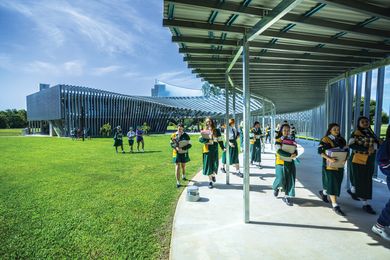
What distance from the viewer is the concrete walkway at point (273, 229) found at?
338 cm

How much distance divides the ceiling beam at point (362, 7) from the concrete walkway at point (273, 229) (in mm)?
3007

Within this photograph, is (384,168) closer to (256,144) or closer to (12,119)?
(256,144)

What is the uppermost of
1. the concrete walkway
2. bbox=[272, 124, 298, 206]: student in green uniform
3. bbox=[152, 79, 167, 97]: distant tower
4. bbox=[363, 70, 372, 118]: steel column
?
bbox=[152, 79, 167, 97]: distant tower

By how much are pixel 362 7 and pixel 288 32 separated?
3.99ft

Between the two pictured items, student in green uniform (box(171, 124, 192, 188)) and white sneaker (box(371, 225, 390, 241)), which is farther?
student in green uniform (box(171, 124, 192, 188))

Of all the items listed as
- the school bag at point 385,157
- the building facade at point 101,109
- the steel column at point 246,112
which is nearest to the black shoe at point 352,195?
the school bag at point 385,157

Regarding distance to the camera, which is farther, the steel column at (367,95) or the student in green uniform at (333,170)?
the steel column at (367,95)

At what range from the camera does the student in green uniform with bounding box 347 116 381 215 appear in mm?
4891

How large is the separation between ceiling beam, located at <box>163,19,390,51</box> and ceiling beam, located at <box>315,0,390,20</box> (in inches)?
43.1

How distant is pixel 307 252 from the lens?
3.37 metres

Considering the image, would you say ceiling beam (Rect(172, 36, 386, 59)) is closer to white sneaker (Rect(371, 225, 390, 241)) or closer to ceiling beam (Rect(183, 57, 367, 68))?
ceiling beam (Rect(183, 57, 367, 68))

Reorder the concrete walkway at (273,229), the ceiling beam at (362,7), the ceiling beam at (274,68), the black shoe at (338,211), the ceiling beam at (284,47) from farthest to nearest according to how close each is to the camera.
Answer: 1. the ceiling beam at (274,68)
2. the black shoe at (338,211)
3. the ceiling beam at (284,47)
4. the concrete walkway at (273,229)
5. the ceiling beam at (362,7)

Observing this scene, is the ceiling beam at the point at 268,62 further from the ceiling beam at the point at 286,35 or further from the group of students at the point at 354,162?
the group of students at the point at 354,162

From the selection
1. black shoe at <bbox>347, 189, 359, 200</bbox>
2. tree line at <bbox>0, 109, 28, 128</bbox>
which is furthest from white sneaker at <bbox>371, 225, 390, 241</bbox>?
tree line at <bbox>0, 109, 28, 128</bbox>
